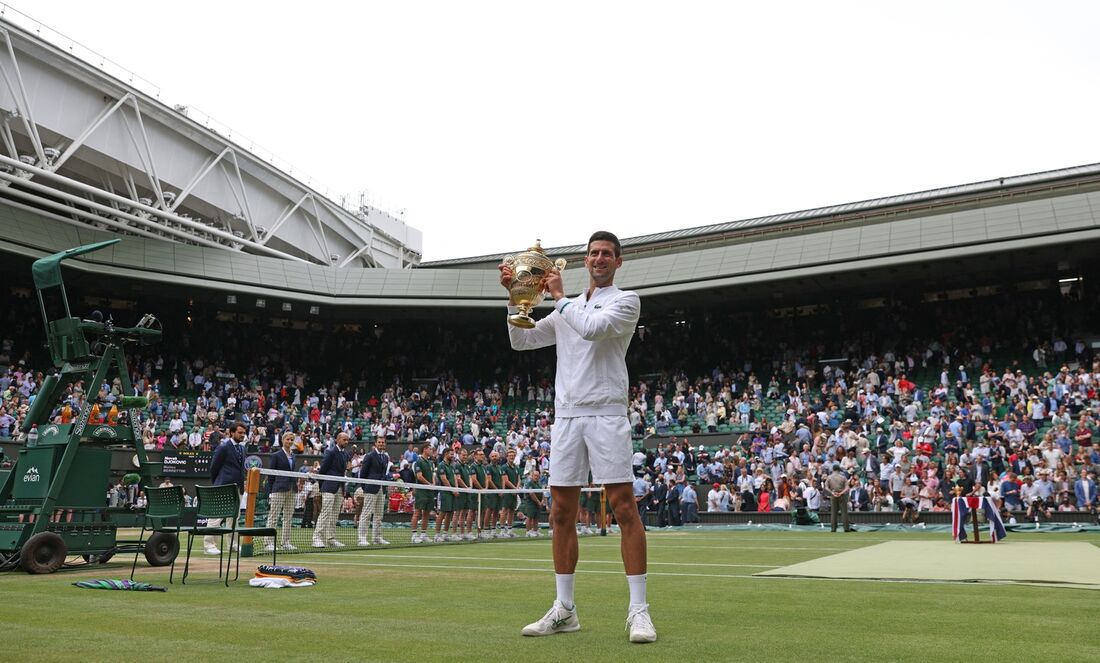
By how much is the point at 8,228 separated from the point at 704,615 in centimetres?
3252

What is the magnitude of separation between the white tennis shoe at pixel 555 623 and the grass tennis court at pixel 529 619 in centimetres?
9

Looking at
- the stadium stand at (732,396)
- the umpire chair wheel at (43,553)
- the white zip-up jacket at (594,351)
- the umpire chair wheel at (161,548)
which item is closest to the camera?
the white zip-up jacket at (594,351)

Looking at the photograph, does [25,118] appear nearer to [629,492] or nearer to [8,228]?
[8,228]

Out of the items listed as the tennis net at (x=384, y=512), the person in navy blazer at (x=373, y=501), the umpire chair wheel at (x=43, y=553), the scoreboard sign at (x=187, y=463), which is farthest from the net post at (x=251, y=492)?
the scoreboard sign at (x=187, y=463)

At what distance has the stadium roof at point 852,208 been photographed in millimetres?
37469

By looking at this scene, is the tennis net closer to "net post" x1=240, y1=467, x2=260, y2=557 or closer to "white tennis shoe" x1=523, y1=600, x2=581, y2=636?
"net post" x1=240, y1=467, x2=260, y2=557

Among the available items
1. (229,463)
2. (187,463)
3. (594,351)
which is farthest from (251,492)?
(187,463)

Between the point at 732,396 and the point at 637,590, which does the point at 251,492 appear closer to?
the point at 637,590

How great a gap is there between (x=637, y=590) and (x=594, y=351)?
134 cm

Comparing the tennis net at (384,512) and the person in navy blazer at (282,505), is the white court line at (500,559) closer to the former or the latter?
the person in navy blazer at (282,505)

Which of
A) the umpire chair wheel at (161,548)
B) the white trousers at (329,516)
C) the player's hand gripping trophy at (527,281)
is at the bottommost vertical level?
the umpire chair wheel at (161,548)

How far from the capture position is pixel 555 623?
4.74m

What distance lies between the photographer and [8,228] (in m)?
30.8

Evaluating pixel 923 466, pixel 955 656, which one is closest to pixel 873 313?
pixel 923 466
